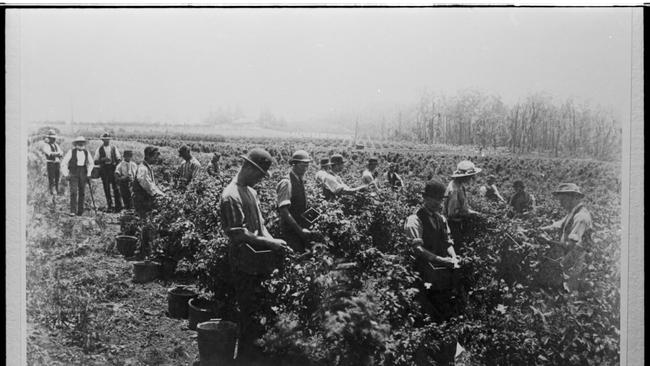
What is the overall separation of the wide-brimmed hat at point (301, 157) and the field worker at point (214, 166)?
502 mm

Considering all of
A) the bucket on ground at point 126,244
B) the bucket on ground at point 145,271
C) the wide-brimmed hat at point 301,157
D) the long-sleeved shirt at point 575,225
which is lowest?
the bucket on ground at point 145,271

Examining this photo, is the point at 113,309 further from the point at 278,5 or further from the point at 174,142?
the point at 278,5

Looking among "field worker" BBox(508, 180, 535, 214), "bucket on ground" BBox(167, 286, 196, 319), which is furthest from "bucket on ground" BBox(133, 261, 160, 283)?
"field worker" BBox(508, 180, 535, 214)

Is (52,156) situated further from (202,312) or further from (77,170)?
(202,312)

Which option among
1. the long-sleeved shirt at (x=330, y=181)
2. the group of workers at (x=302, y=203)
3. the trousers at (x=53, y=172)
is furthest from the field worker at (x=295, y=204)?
the trousers at (x=53, y=172)

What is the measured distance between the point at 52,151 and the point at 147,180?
2.20 feet

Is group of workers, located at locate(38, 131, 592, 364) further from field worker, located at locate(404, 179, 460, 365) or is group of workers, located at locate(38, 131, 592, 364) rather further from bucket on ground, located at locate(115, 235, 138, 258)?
bucket on ground, located at locate(115, 235, 138, 258)

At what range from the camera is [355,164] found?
4.83 m

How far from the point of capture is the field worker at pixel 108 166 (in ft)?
16.0

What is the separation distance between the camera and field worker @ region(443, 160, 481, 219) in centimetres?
482

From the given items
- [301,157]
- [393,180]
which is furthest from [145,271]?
[393,180]

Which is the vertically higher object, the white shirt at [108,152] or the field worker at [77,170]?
the white shirt at [108,152]

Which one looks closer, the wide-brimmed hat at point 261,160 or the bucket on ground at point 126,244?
the wide-brimmed hat at point 261,160

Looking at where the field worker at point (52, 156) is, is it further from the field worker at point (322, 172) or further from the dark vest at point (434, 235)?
the dark vest at point (434, 235)
